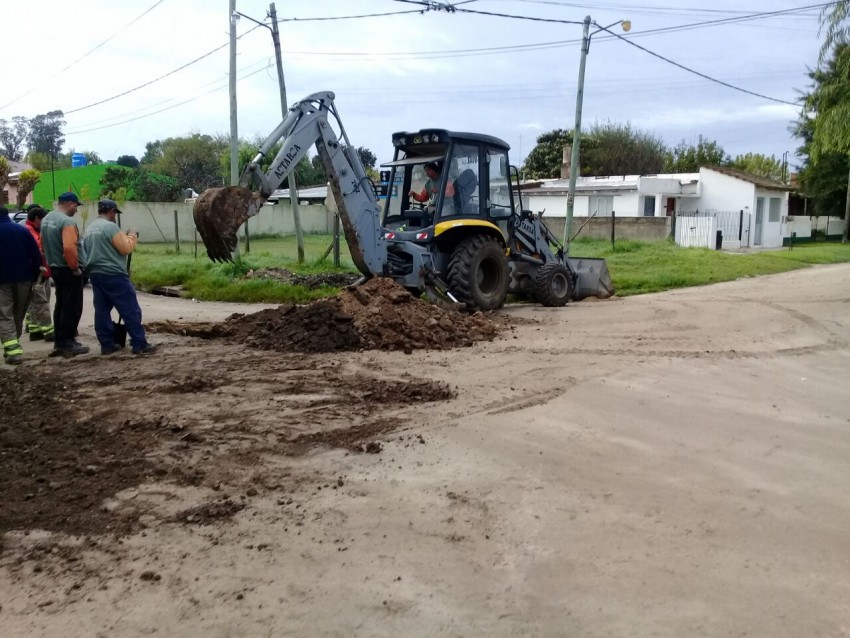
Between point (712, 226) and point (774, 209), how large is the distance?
9.19m

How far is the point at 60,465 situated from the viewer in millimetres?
5578

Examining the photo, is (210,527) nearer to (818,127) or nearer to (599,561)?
(599,561)

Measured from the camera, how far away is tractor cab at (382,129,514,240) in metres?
12.9

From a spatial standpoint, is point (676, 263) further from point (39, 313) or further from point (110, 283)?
point (39, 313)

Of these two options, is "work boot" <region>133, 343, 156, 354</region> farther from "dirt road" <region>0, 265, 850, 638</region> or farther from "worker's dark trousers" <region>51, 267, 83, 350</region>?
"worker's dark trousers" <region>51, 267, 83, 350</region>

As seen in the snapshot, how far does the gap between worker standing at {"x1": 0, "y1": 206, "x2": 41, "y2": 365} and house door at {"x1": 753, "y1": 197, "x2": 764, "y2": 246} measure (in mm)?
32751

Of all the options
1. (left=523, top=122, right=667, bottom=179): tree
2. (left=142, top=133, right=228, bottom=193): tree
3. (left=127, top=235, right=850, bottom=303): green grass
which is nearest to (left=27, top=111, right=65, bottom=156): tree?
(left=142, top=133, right=228, bottom=193): tree

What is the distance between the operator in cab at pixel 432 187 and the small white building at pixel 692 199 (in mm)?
23650

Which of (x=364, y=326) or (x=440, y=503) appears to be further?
(x=364, y=326)

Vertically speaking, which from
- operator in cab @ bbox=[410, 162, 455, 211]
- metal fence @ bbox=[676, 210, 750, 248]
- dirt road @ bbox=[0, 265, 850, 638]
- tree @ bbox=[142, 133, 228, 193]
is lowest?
dirt road @ bbox=[0, 265, 850, 638]

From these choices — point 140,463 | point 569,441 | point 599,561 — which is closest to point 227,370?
point 140,463

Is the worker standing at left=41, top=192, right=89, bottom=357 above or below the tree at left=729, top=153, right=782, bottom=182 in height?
below

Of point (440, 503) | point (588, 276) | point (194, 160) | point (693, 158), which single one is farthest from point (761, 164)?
point (440, 503)

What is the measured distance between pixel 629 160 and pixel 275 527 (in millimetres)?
55667
